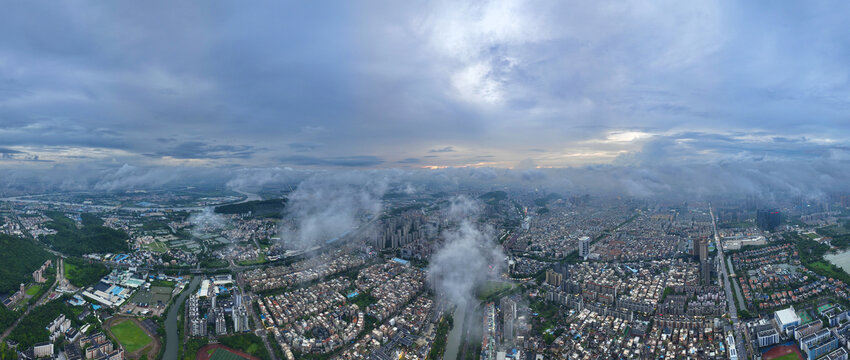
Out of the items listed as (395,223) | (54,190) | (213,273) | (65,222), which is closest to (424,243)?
(395,223)

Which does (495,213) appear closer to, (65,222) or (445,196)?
(445,196)

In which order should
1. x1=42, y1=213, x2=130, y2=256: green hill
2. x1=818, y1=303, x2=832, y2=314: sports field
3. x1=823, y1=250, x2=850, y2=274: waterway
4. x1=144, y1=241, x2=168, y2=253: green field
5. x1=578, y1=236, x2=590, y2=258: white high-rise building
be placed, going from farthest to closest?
1. x1=144, y1=241, x2=168, y2=253: green field
2. x1=42, y1=213, x2=130, y2=256: green hill
3. x1=578, y1=236, x2=590, y2=258: white high-rise building
4. x1=823, y1=250, x2=850, y2=274: waterway
5. x1=818, y1=303, x2=832, y2=314: sports field

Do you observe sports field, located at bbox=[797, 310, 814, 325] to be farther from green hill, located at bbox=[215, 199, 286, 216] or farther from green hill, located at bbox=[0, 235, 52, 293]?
green hill, located at bbox=[215, 199, 286, 216]

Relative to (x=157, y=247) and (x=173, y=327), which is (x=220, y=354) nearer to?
(x=173, y=327)

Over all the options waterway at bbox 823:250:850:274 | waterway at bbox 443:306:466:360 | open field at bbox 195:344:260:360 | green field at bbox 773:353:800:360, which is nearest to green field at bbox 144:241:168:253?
open field at bbox 195:344:260:360

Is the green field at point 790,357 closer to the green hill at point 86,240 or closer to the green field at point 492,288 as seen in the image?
the green field at point 492,288

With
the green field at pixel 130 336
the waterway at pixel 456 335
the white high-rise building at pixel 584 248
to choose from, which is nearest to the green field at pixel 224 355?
the green field at pixel 130 336
